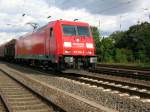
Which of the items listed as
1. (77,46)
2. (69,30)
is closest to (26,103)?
(77,46)

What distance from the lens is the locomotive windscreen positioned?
19516mm

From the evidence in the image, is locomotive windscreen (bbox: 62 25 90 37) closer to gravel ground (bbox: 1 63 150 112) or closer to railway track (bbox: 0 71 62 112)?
gravel ground (bbox: 1 63 150 112)

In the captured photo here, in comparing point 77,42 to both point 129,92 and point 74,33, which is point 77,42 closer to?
point 74,33

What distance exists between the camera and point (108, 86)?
12859 mm

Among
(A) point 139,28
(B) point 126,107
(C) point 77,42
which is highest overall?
(A) point 139,28

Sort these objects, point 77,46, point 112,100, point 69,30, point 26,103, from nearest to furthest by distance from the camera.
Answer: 1. point 26,103
2. point 112,100
3. point 77,46
4. point 69,30

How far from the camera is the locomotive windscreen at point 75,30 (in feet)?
64.0

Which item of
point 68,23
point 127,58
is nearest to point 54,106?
point 68,23

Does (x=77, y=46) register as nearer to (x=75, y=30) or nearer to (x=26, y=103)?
(x=75, y=30)

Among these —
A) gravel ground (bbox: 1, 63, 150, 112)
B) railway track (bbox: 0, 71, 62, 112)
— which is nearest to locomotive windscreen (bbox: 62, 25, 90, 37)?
gravel ground (bbox: 1, 63, 150, 112)

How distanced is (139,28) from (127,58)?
121 feet

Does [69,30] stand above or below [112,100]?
above

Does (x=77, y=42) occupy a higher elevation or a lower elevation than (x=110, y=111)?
higher

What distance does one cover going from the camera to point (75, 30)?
1978 centimetres
